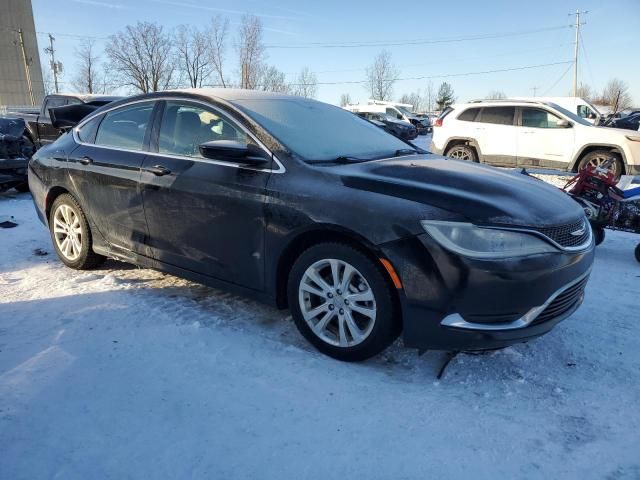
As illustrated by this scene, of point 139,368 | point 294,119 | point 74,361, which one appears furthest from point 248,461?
point 294,119

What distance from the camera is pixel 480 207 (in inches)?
101

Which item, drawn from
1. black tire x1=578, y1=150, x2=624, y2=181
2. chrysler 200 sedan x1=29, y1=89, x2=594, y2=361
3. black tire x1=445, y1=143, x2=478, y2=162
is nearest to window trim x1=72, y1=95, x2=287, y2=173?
chrysler 200 sedan x1=29, y1=89, x2=594, y2=361

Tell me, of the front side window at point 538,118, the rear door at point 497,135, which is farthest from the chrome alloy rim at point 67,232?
the front side window at point 538,118

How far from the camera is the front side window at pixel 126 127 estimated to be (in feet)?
12.9

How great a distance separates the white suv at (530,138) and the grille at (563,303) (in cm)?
897

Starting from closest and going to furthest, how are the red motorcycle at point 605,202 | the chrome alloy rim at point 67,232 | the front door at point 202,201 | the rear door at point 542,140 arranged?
the front door at point 202,201, the chrome alloy rim at point 67,232, the red motorcycle at point 605,202, the rear door at point 542,140

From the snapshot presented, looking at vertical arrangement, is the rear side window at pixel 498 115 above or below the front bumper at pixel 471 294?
above

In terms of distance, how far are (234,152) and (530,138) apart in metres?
9.93

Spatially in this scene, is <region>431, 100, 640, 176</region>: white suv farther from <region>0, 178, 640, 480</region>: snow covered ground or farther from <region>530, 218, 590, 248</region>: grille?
<region>530, 218, 590, 248</region>: grille

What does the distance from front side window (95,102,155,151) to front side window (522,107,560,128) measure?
31.9 ft

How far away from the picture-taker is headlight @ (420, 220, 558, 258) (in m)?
2.50

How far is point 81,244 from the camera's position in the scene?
4.51 metres

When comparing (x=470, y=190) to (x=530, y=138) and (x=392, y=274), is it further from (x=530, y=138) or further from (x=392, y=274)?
(x=530, y=138)

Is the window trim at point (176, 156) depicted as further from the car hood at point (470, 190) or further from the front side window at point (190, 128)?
the car hood at point (470, 190)
